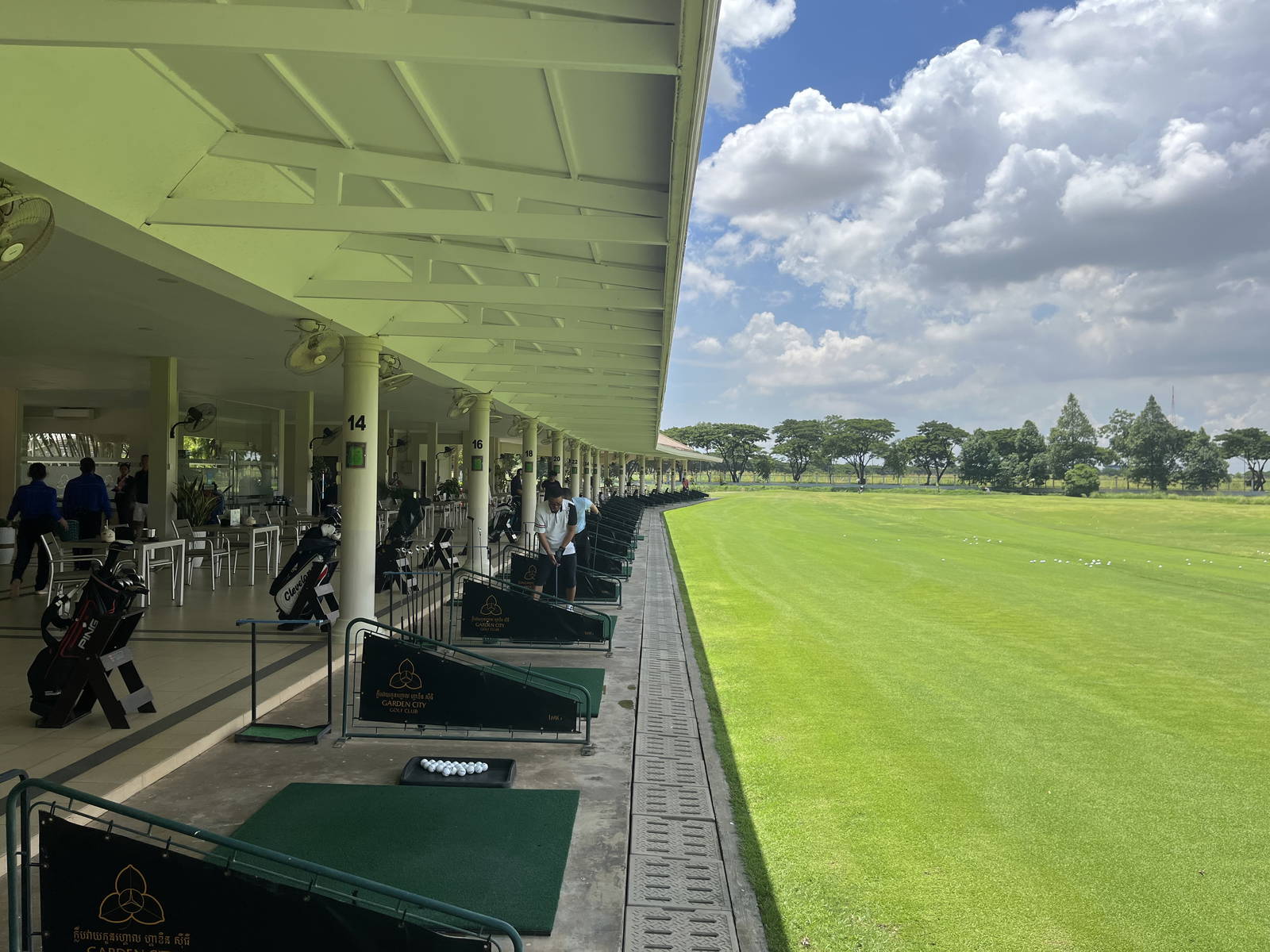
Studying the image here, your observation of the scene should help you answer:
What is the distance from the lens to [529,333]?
8133 mm

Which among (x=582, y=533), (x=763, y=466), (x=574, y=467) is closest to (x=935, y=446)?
(x=763, y=466)

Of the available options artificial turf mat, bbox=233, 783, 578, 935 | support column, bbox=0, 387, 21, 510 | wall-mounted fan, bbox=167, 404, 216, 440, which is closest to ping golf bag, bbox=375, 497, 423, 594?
wall-mounted fan, bbox=167, 404, 216, 440

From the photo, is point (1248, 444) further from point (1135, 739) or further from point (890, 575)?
point (1135, 739)

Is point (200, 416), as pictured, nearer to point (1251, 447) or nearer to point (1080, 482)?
point (1080, 482)

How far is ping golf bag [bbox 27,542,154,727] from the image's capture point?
16.6 ft

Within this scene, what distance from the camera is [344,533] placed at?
8297 mm

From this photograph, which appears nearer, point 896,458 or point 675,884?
point 675,884

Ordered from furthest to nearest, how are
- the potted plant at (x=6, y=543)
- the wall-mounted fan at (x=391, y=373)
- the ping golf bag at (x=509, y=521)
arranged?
the ping golf bag at (x=509, y=521)
the potted plant at (x=6, y=543)
the wall-mounted fan at (x=391, y=373)

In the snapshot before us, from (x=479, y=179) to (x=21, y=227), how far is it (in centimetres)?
221

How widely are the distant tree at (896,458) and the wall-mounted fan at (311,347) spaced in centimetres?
12090

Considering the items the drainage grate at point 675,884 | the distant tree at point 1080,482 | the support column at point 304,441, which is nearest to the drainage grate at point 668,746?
the drainage grate at point 675,884

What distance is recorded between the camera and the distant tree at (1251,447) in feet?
329

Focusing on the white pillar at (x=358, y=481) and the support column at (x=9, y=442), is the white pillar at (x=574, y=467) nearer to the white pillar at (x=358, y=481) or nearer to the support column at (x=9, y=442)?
the support column at (x=9, y=442)

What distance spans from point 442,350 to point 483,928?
31.1 ft
